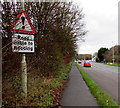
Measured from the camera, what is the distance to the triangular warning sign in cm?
313

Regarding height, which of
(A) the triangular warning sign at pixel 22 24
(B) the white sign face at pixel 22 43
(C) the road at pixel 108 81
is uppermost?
(A) the triangular warning sign at pixel 22 24

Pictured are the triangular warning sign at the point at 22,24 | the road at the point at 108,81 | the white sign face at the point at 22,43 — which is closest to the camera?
the white sign face at the point at 22,43

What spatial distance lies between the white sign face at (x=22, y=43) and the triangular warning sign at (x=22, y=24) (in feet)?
0.49

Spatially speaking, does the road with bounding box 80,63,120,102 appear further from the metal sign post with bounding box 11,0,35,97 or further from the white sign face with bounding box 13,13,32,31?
the white sign face with bounding box 13,13,32,31

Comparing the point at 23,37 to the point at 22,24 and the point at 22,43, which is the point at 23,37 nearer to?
the point at 22,43

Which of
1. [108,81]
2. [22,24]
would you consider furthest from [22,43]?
[108,81]

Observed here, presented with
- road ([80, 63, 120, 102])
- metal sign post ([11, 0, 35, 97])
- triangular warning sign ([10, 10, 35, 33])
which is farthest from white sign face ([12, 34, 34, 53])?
road ([80, 63, 120, 102])

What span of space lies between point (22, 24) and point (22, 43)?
0.55 meters

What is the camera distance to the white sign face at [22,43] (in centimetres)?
303

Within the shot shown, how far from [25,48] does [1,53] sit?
2.75 ft

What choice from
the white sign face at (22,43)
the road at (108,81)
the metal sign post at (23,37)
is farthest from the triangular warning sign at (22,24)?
the road at (108,81)

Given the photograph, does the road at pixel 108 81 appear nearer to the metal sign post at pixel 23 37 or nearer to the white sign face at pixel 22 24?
the metal sign post at pixel 23 37

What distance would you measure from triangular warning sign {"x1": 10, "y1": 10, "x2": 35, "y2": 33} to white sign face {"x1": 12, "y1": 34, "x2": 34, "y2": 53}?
0.49ft

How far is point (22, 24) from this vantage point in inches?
131
